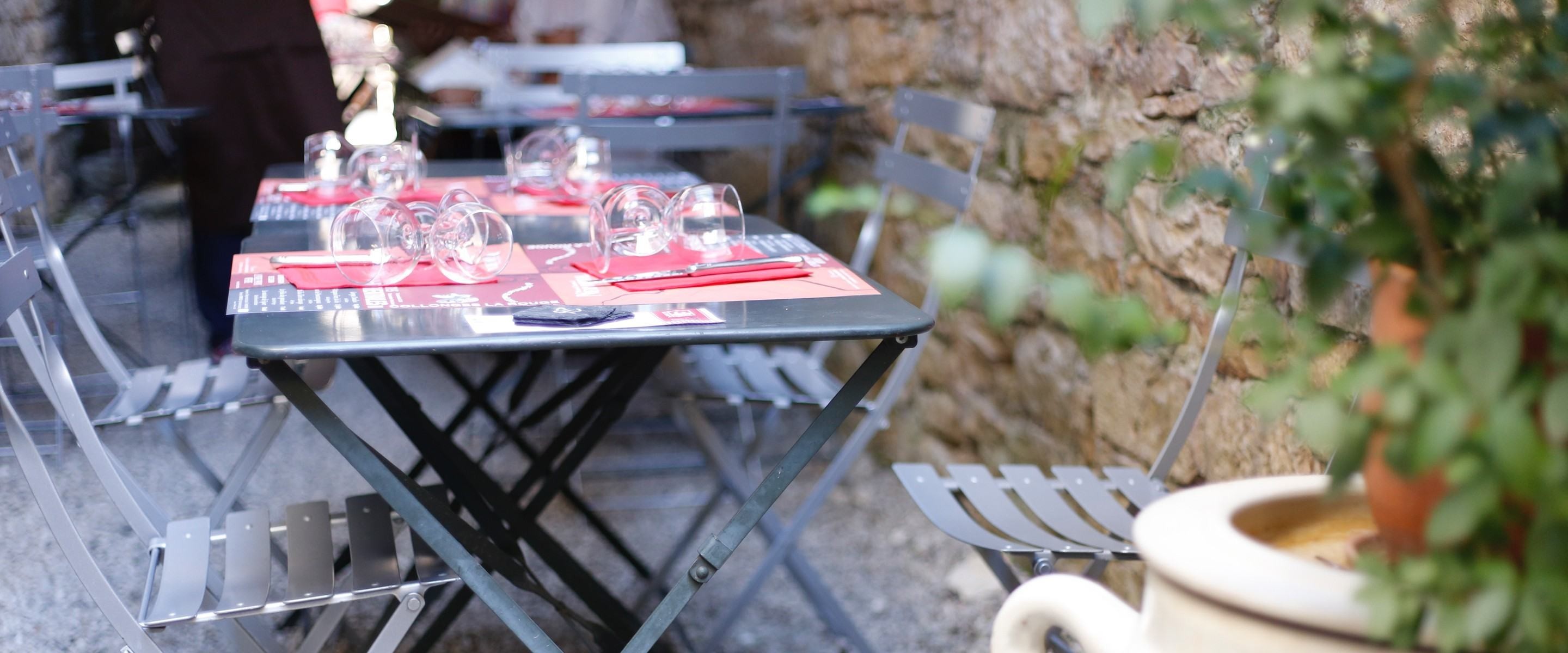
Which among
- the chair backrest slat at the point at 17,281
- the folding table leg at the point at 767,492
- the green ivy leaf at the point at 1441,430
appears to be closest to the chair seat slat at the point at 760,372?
the folding table leg at the point at 767,492

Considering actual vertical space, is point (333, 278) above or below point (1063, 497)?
above

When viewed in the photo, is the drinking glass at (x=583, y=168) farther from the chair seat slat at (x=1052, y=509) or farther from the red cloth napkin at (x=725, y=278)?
the chair seat slat at (x=1052, y=509)

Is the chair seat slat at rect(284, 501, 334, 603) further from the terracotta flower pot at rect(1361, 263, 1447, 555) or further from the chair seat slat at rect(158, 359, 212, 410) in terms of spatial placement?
the terracotta flower pot at rect(1361, 263, 1447, 555)

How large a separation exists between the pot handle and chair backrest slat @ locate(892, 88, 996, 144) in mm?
1428

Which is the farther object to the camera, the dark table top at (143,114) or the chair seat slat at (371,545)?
the dark table top at (143,114)

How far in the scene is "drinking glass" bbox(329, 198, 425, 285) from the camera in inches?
70.7

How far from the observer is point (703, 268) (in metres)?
1.93

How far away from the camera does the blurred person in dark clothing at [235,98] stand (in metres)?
3.96

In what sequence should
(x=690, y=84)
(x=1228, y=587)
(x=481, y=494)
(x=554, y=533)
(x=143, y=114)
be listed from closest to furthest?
(x=1228, y=587)
(x=481, y=494)
(x=554, y=533)
(x=690, y=84)
(x=143, y=114)

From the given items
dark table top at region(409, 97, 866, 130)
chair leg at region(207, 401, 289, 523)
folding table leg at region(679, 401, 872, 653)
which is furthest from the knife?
dark table top at region(409, 97, 866, 130)

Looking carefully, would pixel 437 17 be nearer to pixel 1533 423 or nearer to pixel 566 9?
pixel 566 9

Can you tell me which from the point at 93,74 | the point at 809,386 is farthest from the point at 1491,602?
the point at 93,74

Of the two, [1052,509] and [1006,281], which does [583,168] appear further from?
[1006,281]

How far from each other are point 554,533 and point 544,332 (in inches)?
68.1
